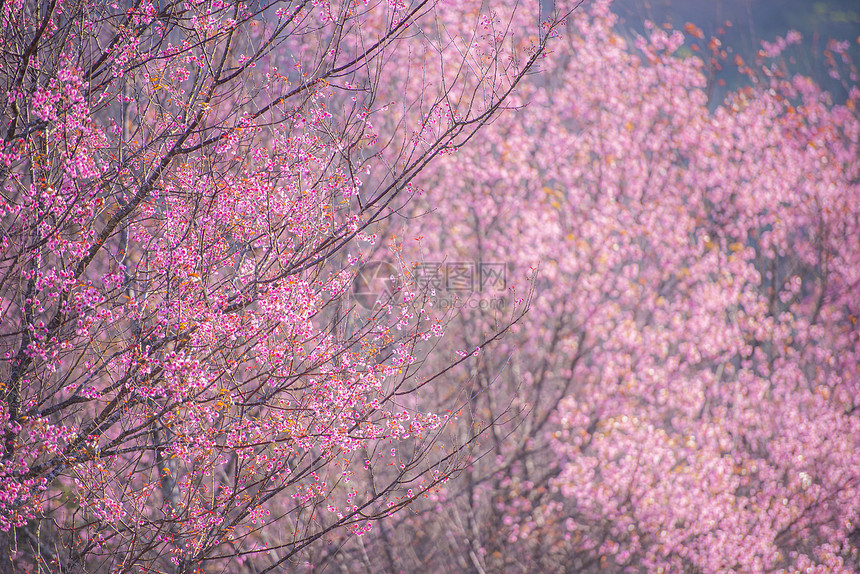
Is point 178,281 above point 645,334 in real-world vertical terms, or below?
below

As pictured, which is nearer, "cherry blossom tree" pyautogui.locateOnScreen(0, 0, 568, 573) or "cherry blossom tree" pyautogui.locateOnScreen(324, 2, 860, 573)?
"cherry blossom tree" pyautogui.locateOnScreen(0, 0, 568, 573)

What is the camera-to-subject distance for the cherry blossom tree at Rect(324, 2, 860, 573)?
1110 centimetres

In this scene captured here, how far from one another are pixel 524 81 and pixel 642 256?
15.4ft

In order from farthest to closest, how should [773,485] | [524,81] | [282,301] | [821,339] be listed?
[821,339] → [524,81] → [773,485] → [282,301]

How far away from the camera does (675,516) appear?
1116 centimetres

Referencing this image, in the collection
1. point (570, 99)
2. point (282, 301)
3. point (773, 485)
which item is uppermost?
point (570, 99)

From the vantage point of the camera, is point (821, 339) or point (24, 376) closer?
point (24, 376)

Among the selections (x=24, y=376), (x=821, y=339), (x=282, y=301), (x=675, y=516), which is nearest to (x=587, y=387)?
(x=675, y=516)

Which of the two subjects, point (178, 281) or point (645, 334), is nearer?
point (178, 281)

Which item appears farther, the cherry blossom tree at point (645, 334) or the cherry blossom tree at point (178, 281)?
the cherry blossom tree at point (645, 334)

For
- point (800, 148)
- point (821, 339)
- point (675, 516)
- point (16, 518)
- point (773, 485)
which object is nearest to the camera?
point (16, 518)

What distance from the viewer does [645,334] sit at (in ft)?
40.2

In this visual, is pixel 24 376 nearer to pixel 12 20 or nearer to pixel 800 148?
pixel 12 20

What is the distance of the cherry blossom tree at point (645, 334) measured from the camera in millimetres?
11102
